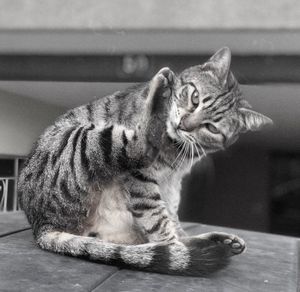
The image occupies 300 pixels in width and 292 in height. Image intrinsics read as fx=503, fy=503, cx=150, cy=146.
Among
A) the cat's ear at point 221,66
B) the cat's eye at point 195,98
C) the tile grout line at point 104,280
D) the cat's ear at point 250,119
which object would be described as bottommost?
the tile grout line at point 104,280

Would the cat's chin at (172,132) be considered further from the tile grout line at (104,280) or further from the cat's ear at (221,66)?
the tile grout line at (104,280)

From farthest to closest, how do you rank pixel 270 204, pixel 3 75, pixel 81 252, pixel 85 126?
pixel 270 204 < pixel 3 75 < pixel 85 126 < pixel 81 252

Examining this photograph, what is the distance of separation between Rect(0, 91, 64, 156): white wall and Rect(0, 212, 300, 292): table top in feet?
5.45

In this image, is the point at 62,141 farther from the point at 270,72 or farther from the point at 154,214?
the point at 270,72

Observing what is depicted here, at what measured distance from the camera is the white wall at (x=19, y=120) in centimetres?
303

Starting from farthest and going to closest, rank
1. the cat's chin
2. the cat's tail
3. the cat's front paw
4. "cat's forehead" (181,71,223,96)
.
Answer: "cat's forehead" (181,71,223,96)
the cat's chin
the cat's front paw
the cat's tail

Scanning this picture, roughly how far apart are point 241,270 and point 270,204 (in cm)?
396

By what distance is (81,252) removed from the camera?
1.23 meters

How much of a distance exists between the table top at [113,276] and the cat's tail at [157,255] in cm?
2

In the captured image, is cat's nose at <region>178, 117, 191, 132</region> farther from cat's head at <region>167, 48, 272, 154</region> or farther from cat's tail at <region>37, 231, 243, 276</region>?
cat's tail at <region>37, 231, 243, 276</region>

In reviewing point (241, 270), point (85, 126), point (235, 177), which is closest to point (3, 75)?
point (85, 126)

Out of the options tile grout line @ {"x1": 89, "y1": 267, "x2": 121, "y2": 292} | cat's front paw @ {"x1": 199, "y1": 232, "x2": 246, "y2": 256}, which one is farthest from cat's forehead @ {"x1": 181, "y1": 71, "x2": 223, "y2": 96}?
tile grout line @ {"x1": 89, "y1": 267, "x2": 121, "y2": 292}

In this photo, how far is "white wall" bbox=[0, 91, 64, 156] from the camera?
3.03 metres

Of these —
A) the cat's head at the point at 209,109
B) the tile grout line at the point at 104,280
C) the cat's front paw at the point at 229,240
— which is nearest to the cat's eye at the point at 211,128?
the cat's head at the point at 209,109
